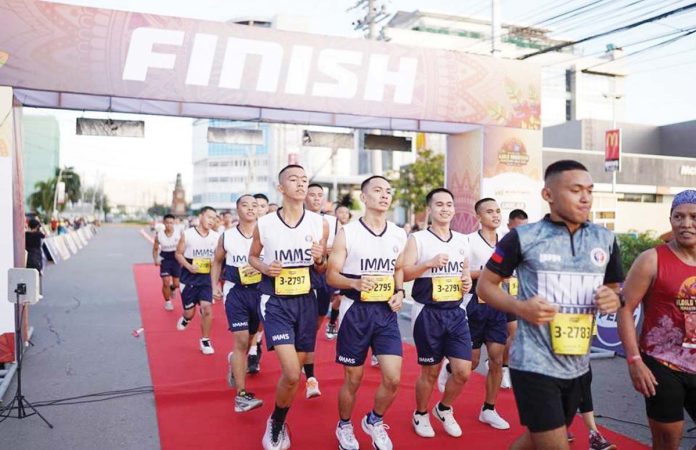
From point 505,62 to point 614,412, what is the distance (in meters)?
6.68

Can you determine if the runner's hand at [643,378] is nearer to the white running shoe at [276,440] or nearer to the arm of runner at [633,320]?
the arm of runner at [633,320]

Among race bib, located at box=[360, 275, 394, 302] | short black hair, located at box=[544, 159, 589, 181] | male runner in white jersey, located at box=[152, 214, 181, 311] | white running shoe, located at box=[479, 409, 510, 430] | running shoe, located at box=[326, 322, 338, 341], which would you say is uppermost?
short black hair, located at box=[544, 159, 589, 181]

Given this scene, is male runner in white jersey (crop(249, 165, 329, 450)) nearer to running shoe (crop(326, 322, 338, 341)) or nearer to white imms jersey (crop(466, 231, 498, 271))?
white imms jersey (crop(466, 231, 498, 271))

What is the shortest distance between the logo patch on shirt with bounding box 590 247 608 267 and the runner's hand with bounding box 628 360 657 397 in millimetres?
611

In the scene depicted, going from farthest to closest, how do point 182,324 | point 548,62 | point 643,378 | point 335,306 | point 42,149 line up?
point 42,149 → point 548,62 → point 182,324 → point 335,306 → point 643,378

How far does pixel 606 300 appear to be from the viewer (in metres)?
2.84

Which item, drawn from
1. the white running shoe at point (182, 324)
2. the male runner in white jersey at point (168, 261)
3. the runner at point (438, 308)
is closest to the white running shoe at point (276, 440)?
the runner at point (438, 308)

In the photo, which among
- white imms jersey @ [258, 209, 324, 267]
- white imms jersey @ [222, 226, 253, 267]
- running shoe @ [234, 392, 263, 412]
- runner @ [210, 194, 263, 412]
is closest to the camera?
white imms jersey @ [258, 209, 324, 267]

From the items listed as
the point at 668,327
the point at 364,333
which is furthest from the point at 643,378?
the point at 364,333

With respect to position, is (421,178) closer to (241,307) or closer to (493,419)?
(241,307)

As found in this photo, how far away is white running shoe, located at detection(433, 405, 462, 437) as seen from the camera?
488cm

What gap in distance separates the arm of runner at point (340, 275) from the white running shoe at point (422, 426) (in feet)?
4.53

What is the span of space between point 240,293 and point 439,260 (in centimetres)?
240

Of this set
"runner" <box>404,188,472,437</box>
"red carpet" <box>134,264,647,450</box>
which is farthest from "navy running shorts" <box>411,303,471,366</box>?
"red carpet" <box>134,264,647,450</box>
